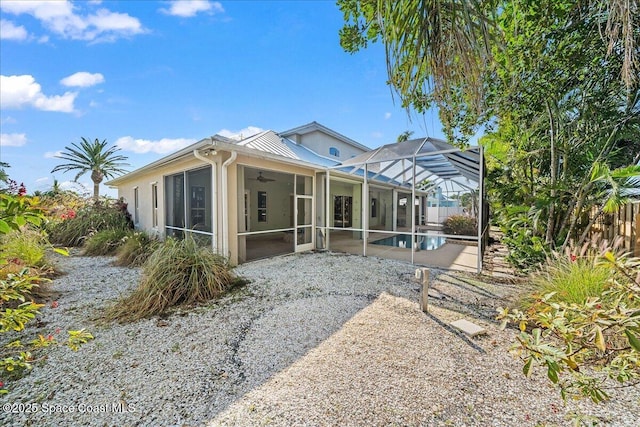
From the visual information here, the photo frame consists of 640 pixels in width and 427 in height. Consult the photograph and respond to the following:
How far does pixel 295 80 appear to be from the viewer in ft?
33.0

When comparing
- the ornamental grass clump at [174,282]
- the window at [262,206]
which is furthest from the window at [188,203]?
the window at [262,206]

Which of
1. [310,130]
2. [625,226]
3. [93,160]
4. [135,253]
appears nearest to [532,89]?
[625,226]

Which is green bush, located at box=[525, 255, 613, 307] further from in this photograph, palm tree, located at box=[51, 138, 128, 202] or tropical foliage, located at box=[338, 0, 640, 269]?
palm tree, located at box=[51, 138, 128, 202]

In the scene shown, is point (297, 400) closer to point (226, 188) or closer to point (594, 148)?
point (226, 188)

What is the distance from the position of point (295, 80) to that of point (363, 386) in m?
10.2

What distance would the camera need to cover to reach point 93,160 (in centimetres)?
2148

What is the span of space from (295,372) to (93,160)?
26.8 metres

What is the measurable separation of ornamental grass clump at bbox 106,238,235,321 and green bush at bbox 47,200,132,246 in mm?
8614

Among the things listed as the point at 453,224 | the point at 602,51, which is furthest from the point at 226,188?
the point at 453,224

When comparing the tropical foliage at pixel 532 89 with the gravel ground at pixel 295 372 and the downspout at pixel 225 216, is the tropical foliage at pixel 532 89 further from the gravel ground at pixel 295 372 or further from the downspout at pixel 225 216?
the downspout at pixel 225 216

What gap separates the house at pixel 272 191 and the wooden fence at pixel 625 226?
2.36 metres

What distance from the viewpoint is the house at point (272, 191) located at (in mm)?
7062

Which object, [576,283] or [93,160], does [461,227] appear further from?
[93,160]

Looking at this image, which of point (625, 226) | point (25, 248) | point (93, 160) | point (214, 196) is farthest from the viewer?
point (93, 160)
